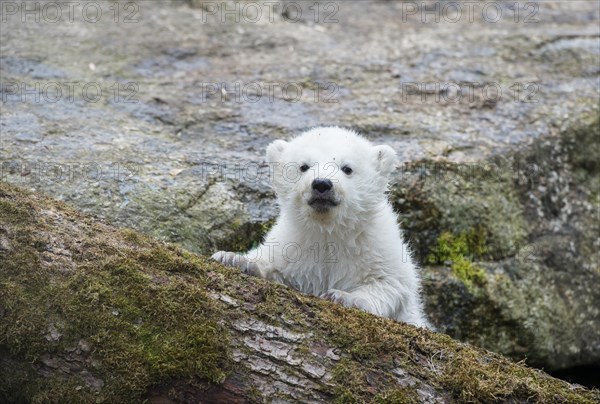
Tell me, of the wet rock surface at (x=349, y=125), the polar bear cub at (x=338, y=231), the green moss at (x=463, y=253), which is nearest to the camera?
the polar bear cub at (x=338, y=231)

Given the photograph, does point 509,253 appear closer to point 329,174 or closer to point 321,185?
point 329,174

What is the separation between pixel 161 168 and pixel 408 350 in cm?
415

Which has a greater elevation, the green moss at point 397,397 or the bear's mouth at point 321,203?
the bear's mouth at point 321,203

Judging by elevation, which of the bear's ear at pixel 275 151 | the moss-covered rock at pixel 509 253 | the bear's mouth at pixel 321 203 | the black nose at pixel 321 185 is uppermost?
the bear's ear at pixel 275 151

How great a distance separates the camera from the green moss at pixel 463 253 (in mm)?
8597

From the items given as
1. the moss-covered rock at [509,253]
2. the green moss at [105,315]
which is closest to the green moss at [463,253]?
the moss-covered rock at [509,253]

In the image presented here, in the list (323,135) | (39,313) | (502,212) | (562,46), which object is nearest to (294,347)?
(39,313)

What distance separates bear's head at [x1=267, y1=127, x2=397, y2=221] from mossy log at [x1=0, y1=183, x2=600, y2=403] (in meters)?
1.69

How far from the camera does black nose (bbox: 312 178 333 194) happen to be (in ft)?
22.1

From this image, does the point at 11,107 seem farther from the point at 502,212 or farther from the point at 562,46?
the point at 562,46

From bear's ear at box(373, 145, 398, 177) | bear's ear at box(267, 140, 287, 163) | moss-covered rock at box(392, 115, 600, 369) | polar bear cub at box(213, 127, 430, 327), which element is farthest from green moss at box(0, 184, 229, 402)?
moss-covered rock at box(392, 115, 600, 369)

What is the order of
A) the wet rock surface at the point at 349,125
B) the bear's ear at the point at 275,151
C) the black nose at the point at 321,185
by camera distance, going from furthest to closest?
the wet rock surface at the point at 349,125, the bear's ear at the point at 275,151, the black nose at the point at 321,185

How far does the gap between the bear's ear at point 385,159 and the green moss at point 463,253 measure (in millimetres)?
1716

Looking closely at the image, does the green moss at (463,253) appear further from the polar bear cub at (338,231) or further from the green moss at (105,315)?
the green moss at (105,315)
